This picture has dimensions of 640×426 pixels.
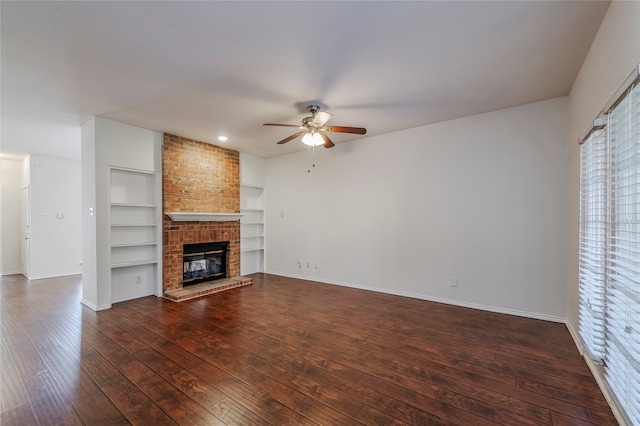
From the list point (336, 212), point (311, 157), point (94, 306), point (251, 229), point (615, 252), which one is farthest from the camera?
point (251, 229)

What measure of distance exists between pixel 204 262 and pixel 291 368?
11.7 feet

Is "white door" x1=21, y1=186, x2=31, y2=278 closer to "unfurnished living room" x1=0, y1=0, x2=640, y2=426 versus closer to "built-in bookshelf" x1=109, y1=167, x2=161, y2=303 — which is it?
"unfurnished living room" x1=0, y1=0, x2=640, y2=426

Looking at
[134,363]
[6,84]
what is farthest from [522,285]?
[6,84]

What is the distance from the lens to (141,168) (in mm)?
4219

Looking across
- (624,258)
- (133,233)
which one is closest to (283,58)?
(624,258)

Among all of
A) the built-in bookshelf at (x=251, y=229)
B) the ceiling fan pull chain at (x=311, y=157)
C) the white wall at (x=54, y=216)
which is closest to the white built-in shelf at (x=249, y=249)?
the built-in bookshelf at (x=251, y=229)

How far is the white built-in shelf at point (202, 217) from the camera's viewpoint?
444 centimetres

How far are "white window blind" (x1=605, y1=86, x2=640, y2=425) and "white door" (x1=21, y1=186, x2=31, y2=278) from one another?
8.81 meters

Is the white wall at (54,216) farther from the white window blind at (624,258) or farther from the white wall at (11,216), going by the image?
the white window blind at (624,258)

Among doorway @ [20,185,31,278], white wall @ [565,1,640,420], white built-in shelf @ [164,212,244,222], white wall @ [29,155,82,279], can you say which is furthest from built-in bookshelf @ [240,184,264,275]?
white wall @ [565,1,640,420]

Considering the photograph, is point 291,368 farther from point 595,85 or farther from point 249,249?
point 249,249

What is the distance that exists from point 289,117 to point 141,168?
2519mm

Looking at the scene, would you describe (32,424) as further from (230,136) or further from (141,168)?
(230,136)

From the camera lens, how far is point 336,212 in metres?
5.10
